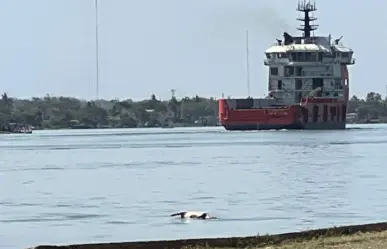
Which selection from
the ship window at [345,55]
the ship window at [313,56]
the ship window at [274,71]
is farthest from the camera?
the ship window at [345,55]

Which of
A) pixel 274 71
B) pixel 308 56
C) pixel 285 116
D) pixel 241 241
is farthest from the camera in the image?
pixel 274 71

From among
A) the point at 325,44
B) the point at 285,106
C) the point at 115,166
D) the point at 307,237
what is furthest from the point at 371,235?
the point at 325,44

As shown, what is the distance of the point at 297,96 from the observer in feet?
345

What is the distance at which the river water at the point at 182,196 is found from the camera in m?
22.2

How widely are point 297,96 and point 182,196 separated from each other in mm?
75560

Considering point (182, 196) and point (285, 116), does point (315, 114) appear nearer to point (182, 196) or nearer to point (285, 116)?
point (285, 116)

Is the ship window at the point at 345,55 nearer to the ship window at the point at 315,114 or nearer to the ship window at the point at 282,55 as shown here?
the ship window at the point at 282,55

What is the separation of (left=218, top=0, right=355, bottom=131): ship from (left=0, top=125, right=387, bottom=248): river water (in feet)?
166

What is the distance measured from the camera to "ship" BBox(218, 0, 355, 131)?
340 ft

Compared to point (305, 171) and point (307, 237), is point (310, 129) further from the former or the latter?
point (307, 237)

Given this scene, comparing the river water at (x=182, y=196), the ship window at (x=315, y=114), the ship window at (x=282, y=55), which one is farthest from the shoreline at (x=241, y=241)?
the ship window at (x=282, y=55)

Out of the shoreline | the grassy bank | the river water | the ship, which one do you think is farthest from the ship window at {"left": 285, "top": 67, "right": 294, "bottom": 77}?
the grassy bank

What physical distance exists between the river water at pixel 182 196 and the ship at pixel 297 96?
50.5 meters

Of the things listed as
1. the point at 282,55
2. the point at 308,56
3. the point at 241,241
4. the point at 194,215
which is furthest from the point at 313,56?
the point at 241,241
